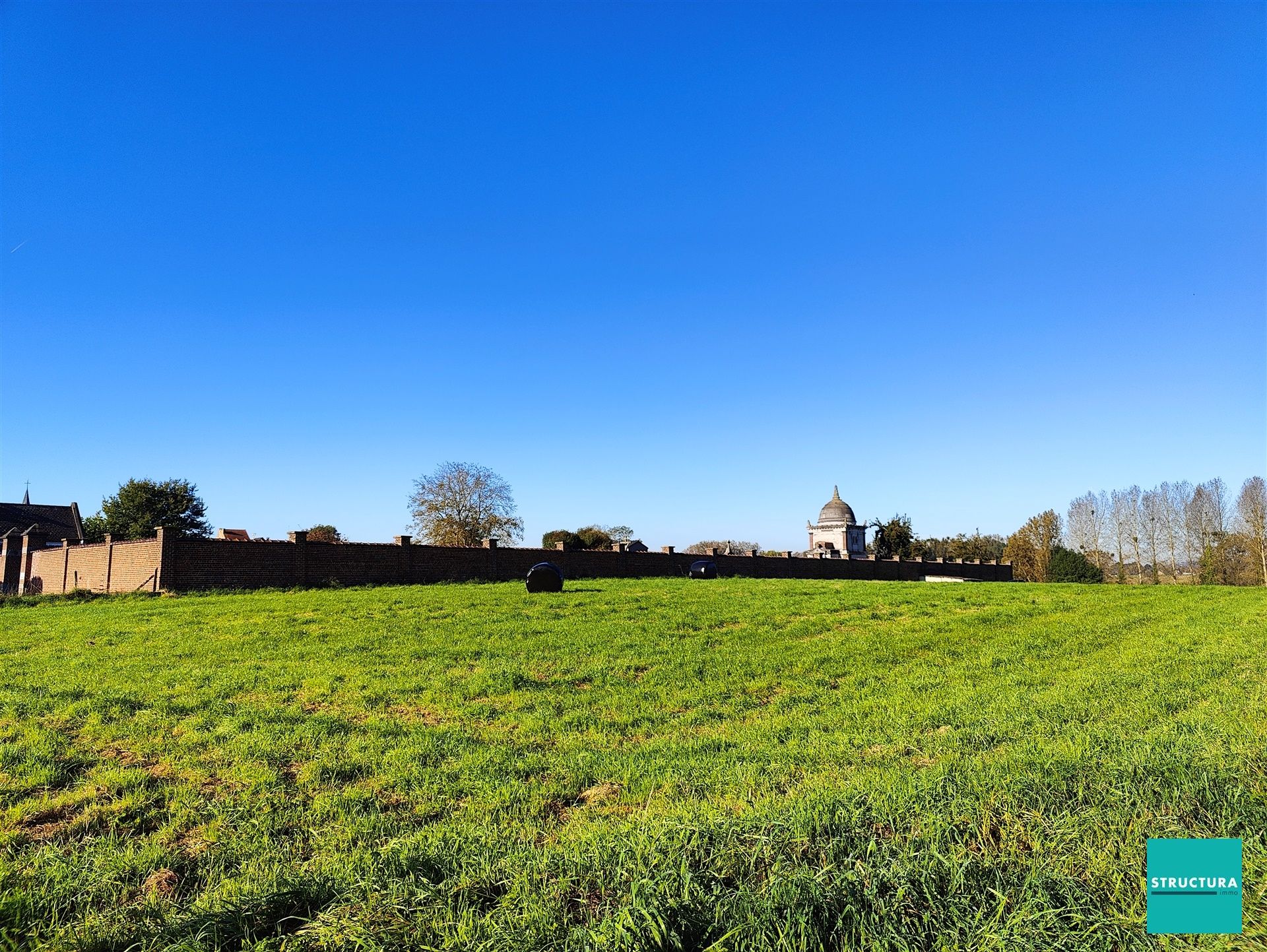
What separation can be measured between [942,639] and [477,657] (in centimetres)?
848

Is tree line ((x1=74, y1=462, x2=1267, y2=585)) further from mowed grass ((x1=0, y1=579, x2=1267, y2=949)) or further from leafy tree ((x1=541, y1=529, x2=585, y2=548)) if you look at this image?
mowed grass ((x1=0, y1=579, x2=1267, y2=949))

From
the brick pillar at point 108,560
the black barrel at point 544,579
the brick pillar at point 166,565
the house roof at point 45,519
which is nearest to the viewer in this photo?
the brick pillar at point 166,565

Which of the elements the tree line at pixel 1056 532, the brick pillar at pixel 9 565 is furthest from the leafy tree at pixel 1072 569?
the brick pillar at pixel 9 565

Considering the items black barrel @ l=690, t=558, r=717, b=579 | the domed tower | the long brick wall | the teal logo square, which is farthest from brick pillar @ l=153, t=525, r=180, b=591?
the domed tower

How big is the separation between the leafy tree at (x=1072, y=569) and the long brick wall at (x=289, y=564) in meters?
24.9

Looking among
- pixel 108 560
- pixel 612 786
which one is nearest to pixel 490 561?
pixel 108 560

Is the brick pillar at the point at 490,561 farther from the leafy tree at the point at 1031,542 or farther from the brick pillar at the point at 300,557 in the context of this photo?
the leafy tree at the point at 1031,542

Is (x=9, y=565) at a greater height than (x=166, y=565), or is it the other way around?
(x=166, y=565)

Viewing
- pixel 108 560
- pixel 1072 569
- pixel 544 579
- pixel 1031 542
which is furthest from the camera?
pixel 1031 542

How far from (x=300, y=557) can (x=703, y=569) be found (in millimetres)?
20280

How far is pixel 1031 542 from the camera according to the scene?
6284 centimetres

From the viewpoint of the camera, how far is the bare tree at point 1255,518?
50894mm

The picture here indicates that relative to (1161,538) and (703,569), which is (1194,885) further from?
(1161,538)

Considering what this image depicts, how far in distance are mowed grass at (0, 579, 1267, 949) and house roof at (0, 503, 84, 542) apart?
1874 inches
